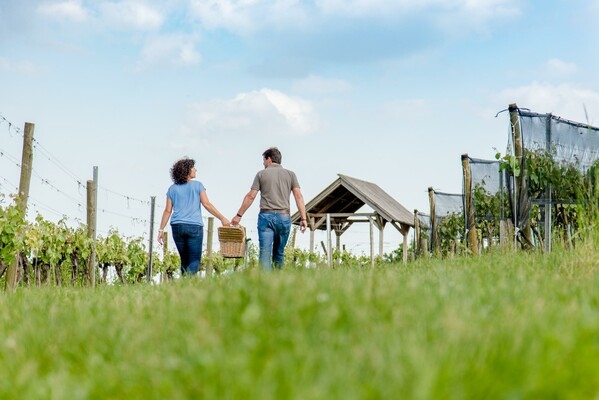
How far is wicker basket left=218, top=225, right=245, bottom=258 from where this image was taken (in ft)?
42.8

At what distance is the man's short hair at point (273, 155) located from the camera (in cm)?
971

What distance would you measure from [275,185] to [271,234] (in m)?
0.66

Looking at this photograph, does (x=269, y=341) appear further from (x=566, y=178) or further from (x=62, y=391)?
(x=566, y=178)

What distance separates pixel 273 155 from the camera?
382 inches

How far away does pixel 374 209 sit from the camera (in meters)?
23.6

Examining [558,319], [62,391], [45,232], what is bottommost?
[62,391]

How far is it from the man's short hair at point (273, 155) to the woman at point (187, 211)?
103 centimetres

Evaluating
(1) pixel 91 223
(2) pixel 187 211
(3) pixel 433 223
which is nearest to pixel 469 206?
(3) pixel 433 223

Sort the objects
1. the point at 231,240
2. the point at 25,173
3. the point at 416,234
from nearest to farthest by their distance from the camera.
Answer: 1. the point at 231,240
2. the point at 25,173
3. the point at 416,234

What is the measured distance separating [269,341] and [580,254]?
4.09 meters

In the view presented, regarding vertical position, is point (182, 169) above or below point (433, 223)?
below

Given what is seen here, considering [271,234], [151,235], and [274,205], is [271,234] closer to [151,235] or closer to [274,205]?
[274,205]

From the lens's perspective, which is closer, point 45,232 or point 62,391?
point 62,391

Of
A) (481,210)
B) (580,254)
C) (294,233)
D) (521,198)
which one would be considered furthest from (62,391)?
(294,233)
